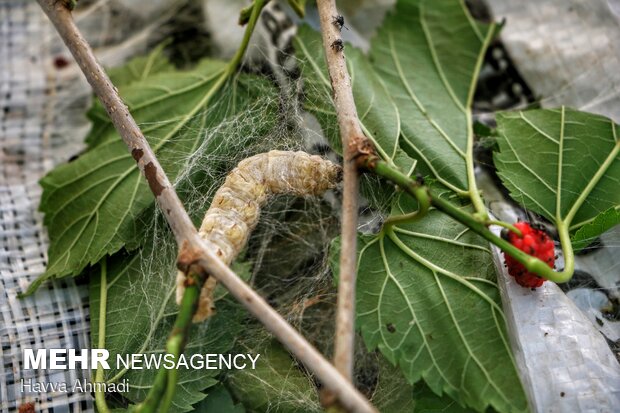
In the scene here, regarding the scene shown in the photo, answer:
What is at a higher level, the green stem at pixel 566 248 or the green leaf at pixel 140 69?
the green leaf at pixel 140 69

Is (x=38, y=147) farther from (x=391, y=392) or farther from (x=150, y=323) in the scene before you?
(x=391, y=392)

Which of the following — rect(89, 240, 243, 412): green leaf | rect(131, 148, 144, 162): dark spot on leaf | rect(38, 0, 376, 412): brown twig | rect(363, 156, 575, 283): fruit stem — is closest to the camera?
rect(38, 0, 376, 412): brown twig

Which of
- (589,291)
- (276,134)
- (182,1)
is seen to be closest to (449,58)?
(276,134)

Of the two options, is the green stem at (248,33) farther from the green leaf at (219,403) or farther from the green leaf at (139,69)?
the green leaf at (219,403)

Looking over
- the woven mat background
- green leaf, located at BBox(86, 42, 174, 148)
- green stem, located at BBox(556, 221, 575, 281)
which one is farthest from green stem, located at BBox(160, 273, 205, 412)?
green leaf, located at BBox(86, 42, 174, 148)

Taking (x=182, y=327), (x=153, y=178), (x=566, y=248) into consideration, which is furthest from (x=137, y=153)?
(x=566, y=248)

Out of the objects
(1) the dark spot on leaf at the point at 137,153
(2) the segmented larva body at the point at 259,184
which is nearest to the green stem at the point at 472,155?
(2) the segmented larva body at the point at 259,184

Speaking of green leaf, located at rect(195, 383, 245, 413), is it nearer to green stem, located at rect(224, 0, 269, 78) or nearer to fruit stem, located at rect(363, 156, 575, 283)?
fruit stem, located at rect(363, 156, 575, 283)
